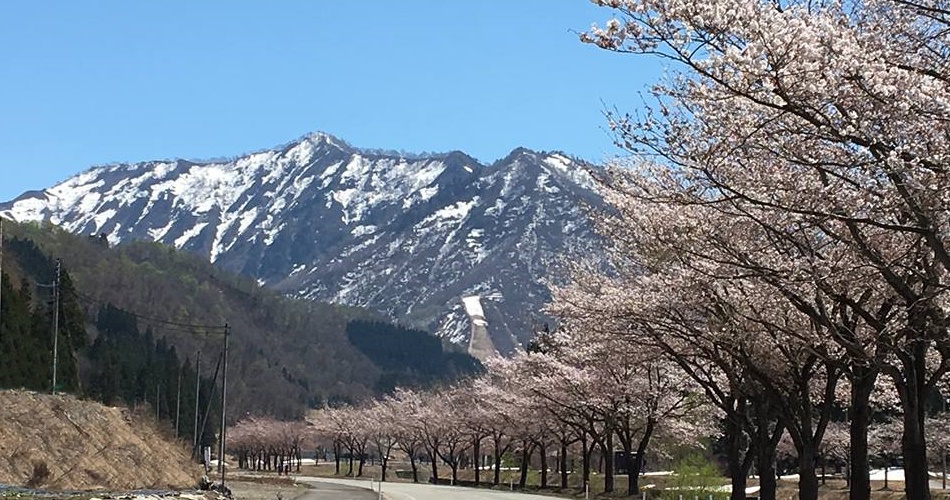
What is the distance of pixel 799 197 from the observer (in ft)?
36.8

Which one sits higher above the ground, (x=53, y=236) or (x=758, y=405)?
(x=53, y=236)

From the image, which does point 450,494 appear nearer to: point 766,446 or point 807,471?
point 766,446

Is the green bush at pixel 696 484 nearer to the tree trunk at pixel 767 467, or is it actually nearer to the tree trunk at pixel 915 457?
the tree trunk at pixel 767 467

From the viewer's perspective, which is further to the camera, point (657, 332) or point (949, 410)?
point (949, 410)

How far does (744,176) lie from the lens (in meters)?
13.3

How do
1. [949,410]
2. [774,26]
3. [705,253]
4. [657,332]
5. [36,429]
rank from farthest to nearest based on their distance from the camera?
[949,410]
[36,429]
[657,332]
[705,253]
[774,26]

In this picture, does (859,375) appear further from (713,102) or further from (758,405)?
(713,102)

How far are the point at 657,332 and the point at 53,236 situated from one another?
632 ft

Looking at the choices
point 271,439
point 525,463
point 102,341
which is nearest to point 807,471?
point 525,463

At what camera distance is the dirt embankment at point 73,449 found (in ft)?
76.5

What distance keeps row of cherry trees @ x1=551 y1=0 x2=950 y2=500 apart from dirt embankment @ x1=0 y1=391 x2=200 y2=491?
1218 cm

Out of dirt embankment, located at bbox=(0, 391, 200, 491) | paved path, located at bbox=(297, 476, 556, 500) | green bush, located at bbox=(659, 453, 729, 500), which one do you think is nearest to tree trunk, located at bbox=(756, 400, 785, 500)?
green bush, located at bbox=(659, 453, 729, 500)

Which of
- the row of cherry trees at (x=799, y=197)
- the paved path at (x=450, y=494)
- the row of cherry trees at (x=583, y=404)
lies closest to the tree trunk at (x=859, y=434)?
the row of cherry trees at (x=799, y=197)

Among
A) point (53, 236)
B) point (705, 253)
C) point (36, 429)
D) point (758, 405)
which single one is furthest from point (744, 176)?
point (53, 236)
